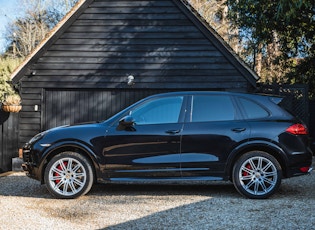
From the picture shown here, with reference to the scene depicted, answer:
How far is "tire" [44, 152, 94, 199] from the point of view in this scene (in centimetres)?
654

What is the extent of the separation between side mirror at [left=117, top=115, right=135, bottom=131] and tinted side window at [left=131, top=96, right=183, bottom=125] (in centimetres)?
14

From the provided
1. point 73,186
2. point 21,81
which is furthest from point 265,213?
point 21,81

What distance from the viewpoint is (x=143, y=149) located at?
658 centimetres

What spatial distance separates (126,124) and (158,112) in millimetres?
573

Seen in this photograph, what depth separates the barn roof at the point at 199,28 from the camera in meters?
11.2

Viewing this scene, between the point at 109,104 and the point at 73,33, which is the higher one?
the point at 73,33

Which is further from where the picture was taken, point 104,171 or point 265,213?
point 104,171

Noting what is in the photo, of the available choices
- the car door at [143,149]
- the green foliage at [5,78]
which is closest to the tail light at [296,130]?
the car door at [143,149]

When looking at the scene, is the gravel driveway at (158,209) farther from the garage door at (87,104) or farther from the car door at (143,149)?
the garage door at (87,104)

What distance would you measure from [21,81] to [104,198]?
627 centimetres

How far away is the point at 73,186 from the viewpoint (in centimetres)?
657

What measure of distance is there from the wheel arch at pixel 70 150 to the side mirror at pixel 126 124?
614 mm

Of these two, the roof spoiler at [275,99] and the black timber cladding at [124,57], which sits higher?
the black timber cladding at [124,57]

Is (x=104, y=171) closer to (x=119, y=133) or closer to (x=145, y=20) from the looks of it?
(x=119, y=133)
